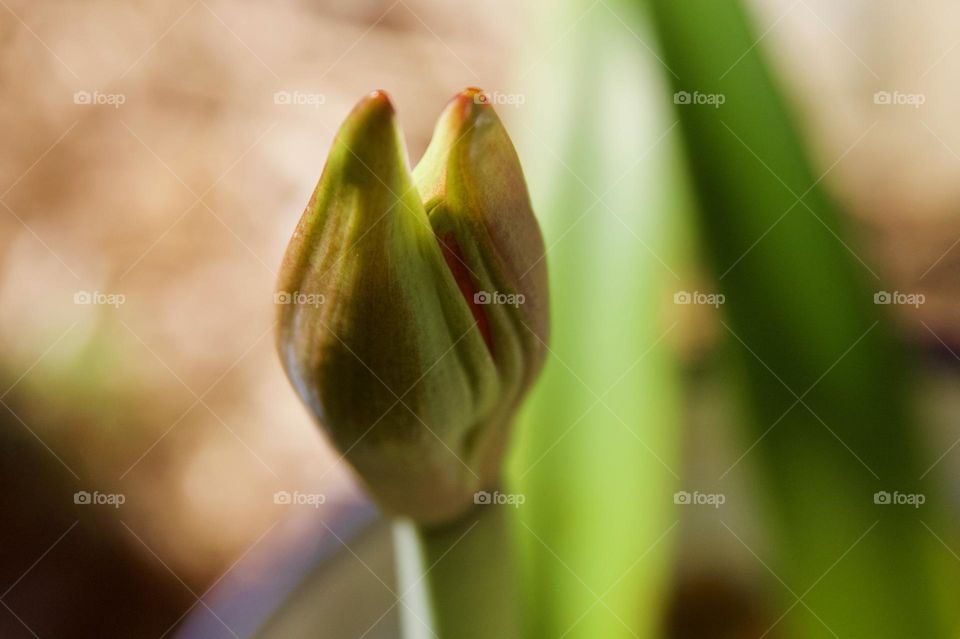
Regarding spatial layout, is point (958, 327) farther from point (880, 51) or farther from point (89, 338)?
point (89, 338)

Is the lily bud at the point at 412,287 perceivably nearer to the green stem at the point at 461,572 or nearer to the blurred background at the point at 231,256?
the green stem at the point at 461,572

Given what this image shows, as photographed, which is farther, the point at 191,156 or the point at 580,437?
the point at 191,156

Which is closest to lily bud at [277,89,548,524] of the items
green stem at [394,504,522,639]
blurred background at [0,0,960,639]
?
green stem at [394,504,522,639]

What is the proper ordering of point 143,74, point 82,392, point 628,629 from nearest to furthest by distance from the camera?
point 628,629, point 82,392, point 143,74

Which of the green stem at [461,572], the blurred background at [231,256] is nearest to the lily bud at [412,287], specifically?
the green stem at [461,572]

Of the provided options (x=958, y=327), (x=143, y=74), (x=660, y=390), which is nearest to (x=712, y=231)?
(x=660, y=390)

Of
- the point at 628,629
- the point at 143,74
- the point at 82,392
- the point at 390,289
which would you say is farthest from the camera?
the point at 143,74

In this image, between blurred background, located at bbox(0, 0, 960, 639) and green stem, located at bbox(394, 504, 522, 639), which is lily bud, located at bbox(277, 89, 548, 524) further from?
blurred background, located at bbox(0, 0, 960, 639)
